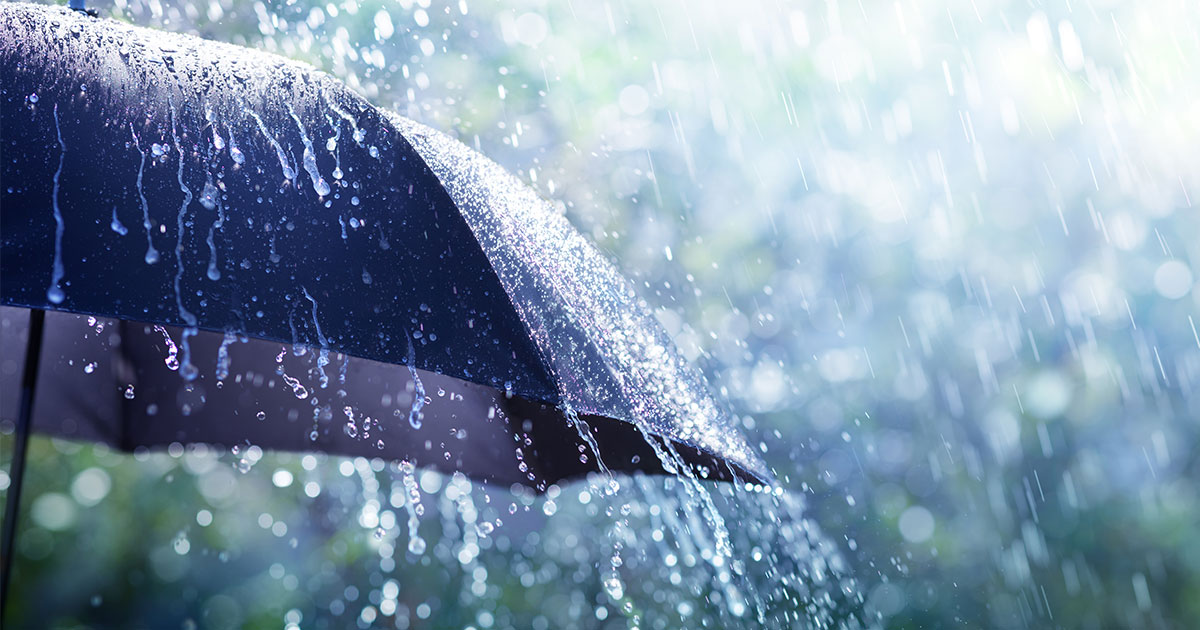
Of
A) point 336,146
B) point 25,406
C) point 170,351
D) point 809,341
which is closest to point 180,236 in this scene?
point 336,146

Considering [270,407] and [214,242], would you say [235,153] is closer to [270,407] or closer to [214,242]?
[214,242]

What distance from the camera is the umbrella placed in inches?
43.0

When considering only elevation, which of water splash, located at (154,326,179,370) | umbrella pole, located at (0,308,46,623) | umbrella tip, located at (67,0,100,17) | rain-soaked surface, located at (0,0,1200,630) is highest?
umbrella tip, located at (67,0,100,17)

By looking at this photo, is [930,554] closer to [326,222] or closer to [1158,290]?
[1158,290]

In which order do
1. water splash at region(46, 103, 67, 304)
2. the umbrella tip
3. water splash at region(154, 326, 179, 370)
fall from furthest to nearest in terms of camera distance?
water splash at region(154, 326, 179, 370), the umbrella tip, water splash at region(46, 103, 67, 304)

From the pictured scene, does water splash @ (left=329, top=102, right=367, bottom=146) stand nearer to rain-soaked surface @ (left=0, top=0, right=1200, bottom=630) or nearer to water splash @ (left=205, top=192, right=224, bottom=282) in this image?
water splash @ (left=205, top=192, right=224, bottom=282)

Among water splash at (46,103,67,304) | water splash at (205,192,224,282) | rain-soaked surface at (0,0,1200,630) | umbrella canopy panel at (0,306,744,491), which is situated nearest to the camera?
water splash at (46,103,67,304)

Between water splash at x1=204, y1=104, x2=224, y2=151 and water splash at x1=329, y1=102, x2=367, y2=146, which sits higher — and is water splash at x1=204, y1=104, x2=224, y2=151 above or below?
below

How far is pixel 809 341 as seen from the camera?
8.99 meters

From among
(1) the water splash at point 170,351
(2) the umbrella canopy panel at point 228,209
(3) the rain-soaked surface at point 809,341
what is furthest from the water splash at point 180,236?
(3) the rain-soaked surface at point 809,341

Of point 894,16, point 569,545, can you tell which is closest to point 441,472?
point 569,545

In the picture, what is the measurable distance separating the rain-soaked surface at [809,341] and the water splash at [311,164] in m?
6.49

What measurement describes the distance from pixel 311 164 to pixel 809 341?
26.3 ft

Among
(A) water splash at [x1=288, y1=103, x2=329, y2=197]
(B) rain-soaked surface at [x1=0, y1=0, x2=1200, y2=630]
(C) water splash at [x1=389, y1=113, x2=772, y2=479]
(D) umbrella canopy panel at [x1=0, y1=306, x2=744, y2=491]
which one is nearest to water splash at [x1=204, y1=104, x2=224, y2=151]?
(A) water splash at [x1=288, y1=103, x2=329, y2=197]
